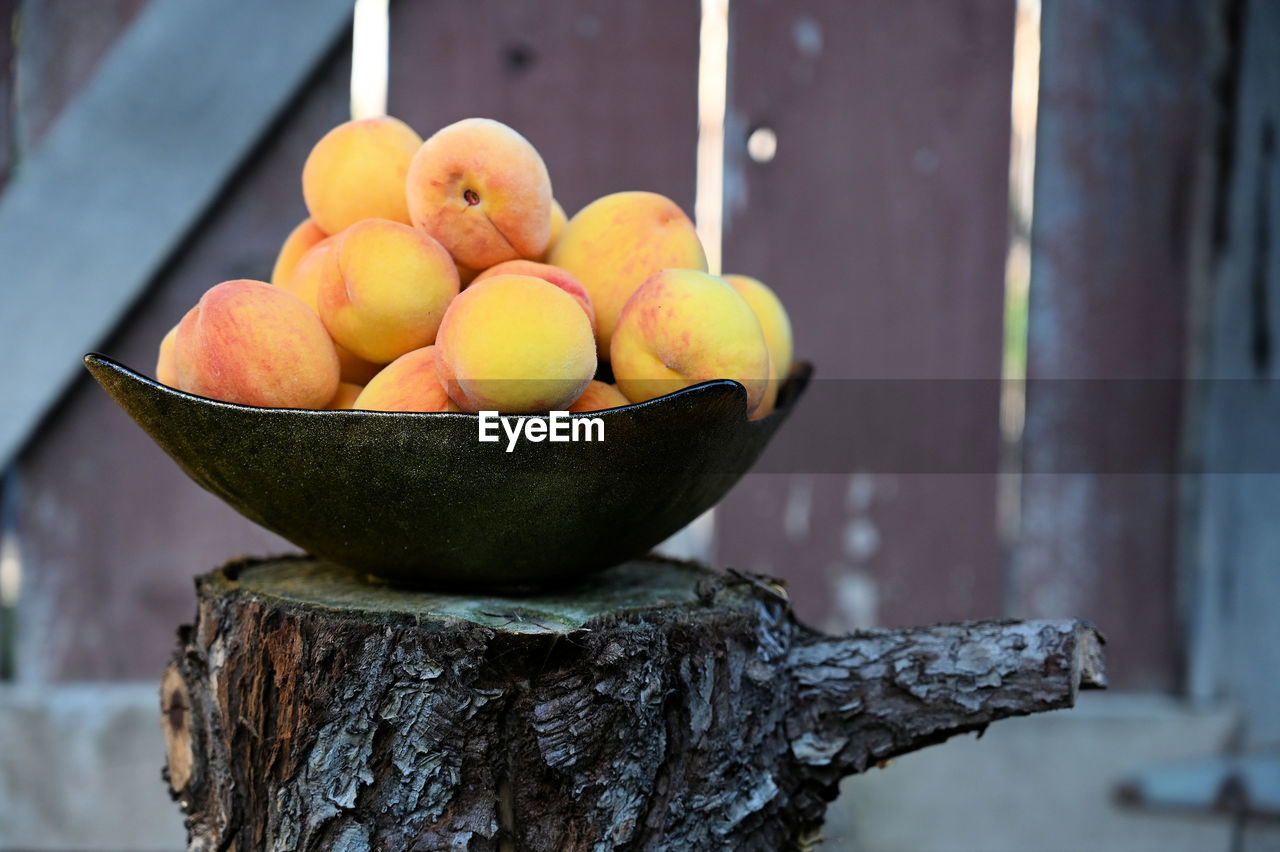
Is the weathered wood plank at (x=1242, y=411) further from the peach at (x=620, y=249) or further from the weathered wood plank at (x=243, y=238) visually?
the peach at (x=620, y=249)

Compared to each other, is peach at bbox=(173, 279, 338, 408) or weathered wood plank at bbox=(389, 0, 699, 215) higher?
weathered wood plank at bbox=(389, 0, 699, 215)

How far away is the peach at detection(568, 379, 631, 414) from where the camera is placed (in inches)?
25.5

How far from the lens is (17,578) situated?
1.54 meters

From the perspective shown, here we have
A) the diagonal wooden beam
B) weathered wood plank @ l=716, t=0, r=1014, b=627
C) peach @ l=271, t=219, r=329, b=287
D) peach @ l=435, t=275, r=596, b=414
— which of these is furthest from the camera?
weathered wood plank @ l=716, t=0, r=1014, b=627

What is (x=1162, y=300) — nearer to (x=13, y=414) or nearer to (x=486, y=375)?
(x=486, y=375)

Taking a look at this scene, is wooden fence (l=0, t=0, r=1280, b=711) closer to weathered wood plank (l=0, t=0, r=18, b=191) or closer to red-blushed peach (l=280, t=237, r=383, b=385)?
weathered wood plank (l=0, t=0, r=18, b=191)

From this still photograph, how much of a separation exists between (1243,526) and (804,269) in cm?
82

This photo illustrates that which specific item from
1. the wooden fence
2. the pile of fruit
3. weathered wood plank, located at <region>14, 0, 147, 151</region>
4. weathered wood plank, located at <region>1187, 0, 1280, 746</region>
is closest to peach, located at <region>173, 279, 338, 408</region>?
the pile of fruit

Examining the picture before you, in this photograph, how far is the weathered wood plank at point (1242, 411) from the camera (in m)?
1.55

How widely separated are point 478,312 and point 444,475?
10 centimetres

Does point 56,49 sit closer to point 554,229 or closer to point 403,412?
point 554,229

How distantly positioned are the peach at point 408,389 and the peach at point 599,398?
0.29 feet

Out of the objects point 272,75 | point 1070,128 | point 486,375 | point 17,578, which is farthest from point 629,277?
point 17,578

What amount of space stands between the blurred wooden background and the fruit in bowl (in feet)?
2.86
